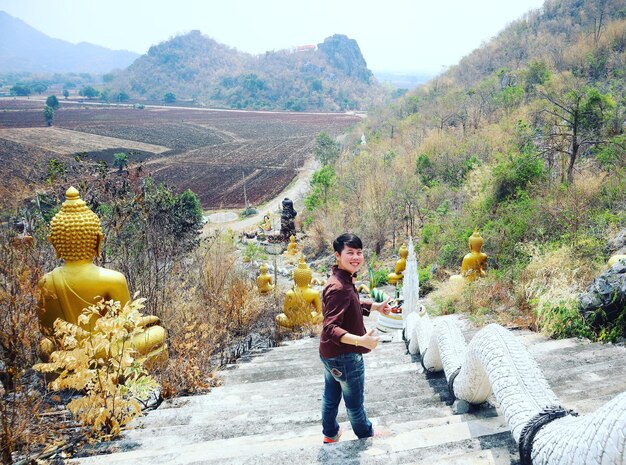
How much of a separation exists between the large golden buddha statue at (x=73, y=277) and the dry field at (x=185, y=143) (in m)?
21.8

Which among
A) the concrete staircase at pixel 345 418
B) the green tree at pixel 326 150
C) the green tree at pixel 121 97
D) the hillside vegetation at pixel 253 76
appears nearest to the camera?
the concrete staircase at pixel 345 418

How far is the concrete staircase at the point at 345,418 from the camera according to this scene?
2320 mm

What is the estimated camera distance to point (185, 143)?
5972cm

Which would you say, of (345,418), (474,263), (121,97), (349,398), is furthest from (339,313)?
(121,97)

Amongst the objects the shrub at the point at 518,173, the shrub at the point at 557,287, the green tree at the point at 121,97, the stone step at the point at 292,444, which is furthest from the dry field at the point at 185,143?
the stone step at the point at 292,444

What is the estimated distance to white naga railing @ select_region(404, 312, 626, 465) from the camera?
144cm

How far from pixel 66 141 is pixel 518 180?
5535cm

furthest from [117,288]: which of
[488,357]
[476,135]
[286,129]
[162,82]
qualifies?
[162,82]

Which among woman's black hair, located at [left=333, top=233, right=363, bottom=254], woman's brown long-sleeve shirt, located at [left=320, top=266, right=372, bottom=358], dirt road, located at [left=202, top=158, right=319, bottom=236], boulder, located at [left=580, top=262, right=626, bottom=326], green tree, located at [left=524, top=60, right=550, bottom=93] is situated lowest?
dirt road, located at [left=202, top=158, right=319, bottom=236]

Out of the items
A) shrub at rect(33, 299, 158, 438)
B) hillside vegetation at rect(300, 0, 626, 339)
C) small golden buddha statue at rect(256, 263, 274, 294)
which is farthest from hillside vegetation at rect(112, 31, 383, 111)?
shrub at rect(33, 299, 158, 438)

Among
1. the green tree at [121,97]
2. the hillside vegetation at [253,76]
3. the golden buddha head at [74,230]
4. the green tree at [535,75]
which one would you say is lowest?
the golden buddha head at [74,230]

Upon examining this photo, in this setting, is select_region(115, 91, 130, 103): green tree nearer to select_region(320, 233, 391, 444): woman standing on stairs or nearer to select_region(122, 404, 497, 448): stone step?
select_region(122, 404, 497, 448): stone step

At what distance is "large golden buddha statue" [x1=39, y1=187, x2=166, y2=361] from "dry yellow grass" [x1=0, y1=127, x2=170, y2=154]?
49.8 m

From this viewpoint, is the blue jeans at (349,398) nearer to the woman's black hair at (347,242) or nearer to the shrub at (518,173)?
the woman's black hair at (347,242)
